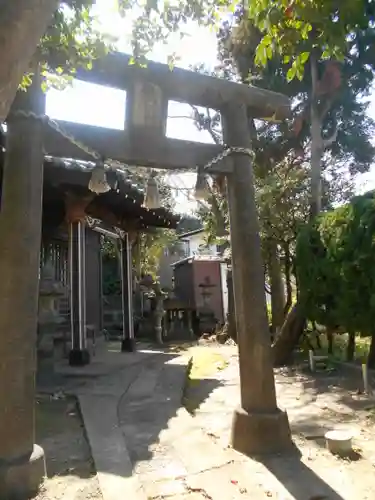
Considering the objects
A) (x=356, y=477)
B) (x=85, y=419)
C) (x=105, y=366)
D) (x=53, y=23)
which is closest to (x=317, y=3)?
(x=53, y=23)

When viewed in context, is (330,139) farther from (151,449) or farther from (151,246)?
(151,246)

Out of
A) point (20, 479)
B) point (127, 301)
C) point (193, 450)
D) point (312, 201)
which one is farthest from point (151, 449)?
point (312, 201)

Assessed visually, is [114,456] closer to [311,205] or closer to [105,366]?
[105,366]

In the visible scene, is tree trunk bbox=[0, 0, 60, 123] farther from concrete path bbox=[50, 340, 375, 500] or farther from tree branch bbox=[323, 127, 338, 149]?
tree branch bbox=[323, 127, 338, 149]

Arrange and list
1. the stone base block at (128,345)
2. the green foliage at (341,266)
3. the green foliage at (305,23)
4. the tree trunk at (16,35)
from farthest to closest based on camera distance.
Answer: the stone base block at (128,345)
the green foliage at (341,266)
the green foliage at (305,23)
the tree trunk at (16,35)

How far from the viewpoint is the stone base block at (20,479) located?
3.23 meters

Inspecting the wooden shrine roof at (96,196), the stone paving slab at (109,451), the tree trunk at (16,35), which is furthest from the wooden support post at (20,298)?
the wooden shrine roof at (96,196)

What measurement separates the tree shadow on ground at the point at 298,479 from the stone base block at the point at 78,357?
5.73 metres

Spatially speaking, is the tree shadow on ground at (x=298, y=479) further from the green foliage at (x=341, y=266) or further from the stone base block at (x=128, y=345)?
the stone base block at (x=128, y=345)

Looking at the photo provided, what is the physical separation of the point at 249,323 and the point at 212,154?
1.86 metres

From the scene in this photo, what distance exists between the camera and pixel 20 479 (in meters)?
3.27

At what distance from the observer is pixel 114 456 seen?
409cm

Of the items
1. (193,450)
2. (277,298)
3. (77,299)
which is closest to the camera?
(193,450)

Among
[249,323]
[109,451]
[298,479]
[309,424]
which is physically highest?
[249,323]
